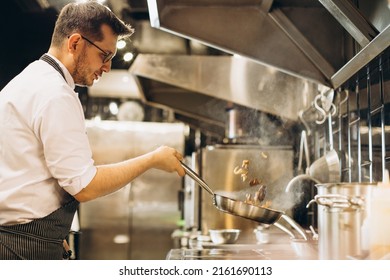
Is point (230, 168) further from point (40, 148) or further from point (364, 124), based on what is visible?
point (40, 148)

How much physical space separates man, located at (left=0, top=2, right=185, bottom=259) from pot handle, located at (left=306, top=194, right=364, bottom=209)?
0.45 metres

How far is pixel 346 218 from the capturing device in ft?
4.25

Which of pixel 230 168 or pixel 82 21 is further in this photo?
pixel 230 168

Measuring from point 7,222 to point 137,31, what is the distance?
2380 millimetres

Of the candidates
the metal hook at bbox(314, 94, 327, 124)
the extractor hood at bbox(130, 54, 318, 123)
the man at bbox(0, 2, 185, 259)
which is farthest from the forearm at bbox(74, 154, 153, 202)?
the extractor hood at bbox(130, 54, 318, 123)

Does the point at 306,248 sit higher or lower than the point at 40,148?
lower

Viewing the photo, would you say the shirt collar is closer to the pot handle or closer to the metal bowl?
the pot handle

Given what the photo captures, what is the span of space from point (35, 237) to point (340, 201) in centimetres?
Result: 78

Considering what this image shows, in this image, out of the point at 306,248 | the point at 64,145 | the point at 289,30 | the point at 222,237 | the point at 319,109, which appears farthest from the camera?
the point at 222,237

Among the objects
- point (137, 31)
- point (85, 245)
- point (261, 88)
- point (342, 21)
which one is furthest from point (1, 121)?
point (85, 245)

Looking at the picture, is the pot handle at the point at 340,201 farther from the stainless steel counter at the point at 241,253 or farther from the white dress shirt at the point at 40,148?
the white dress shirt at the point at 40,148

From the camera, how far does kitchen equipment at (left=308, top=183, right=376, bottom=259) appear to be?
4.17 feet

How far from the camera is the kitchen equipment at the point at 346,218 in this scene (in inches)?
50.1

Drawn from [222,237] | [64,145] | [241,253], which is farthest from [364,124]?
[64,145]
